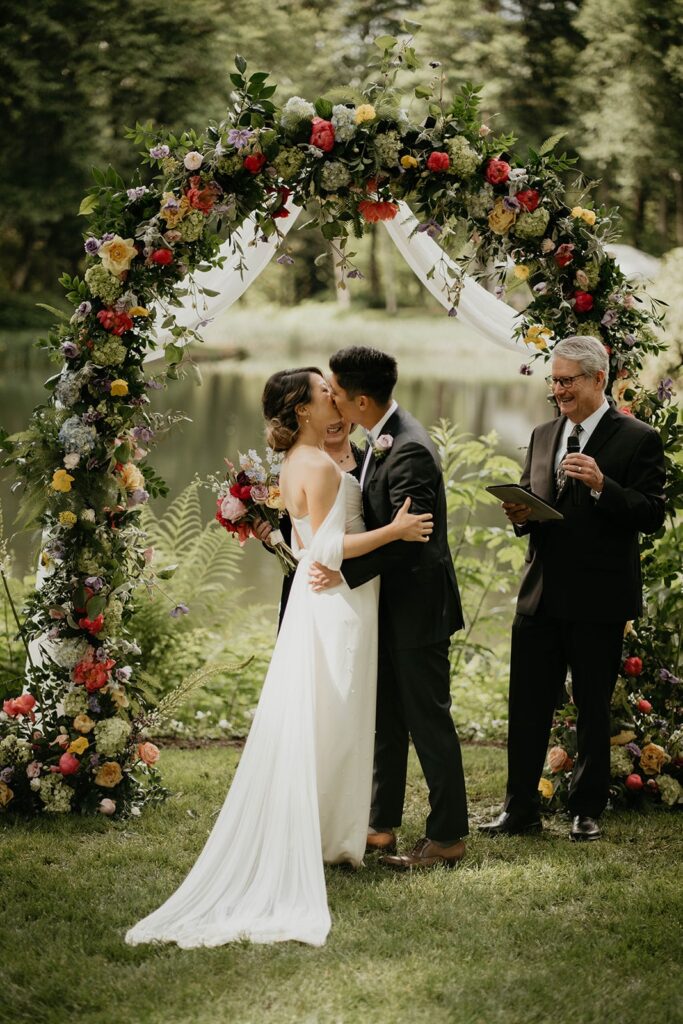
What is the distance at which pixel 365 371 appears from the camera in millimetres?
4039

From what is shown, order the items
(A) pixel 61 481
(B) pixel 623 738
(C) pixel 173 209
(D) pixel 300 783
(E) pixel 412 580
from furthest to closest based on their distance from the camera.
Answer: (B) pixel 623 738, (A) pixel 61 481, (C) pixel 173 209, (E) pixel 412 580, (D) pixel 300 783

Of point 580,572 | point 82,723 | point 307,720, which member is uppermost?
point 580,572

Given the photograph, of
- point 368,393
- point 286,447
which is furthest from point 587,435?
point 286,447

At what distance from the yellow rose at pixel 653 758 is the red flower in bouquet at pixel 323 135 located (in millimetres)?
2951

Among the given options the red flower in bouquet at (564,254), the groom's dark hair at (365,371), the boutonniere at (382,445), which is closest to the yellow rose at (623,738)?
the boutonniere at (382,445)

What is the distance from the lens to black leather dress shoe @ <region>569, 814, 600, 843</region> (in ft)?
14.9

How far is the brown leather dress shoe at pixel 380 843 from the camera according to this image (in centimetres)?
441

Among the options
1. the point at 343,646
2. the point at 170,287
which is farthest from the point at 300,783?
the point at 170,287

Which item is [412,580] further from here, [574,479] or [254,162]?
[254,162]

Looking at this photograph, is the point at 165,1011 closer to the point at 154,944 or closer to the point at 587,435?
the point at 154,944

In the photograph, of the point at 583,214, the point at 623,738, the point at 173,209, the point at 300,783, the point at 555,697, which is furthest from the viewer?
the point at 623,738

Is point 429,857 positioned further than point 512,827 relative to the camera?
No

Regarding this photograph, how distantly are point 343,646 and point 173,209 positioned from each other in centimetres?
191

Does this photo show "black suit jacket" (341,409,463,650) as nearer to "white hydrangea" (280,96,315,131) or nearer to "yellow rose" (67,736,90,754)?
"white hydrangea" (280,96,315,131)
